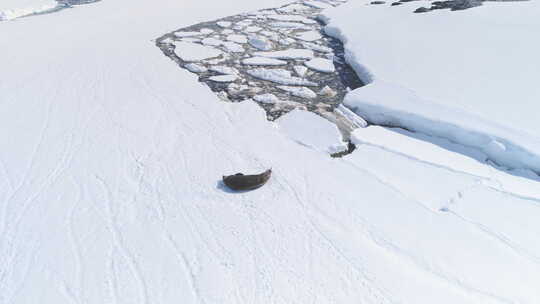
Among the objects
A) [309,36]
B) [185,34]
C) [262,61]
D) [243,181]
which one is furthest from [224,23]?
[243,181]

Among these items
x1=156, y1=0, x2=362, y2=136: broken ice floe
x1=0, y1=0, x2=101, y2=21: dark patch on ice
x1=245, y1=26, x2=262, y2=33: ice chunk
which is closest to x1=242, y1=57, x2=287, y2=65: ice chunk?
x1=156, y1=0, x2=362, y2=136: broken ice floe

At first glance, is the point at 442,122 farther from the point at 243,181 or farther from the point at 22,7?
the point at 22,7

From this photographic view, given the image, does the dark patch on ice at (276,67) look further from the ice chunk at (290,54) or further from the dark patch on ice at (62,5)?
the dark patch on ice at (62,5)

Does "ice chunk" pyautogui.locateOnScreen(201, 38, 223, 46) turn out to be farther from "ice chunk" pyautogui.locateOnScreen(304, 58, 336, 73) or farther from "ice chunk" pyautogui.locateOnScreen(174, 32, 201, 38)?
"ice chunk" pyautogui.locateOnScreen(304, 58, 336, 73)

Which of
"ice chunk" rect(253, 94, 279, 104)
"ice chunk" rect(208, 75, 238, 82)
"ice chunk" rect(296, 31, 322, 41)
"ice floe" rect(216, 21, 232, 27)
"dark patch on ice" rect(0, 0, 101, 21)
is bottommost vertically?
"ice chunk" rect(253, 94, 279, 104)

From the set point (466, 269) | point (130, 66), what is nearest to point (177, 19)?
point (130, 66)

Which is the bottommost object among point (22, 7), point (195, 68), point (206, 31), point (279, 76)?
point (279, 76)
